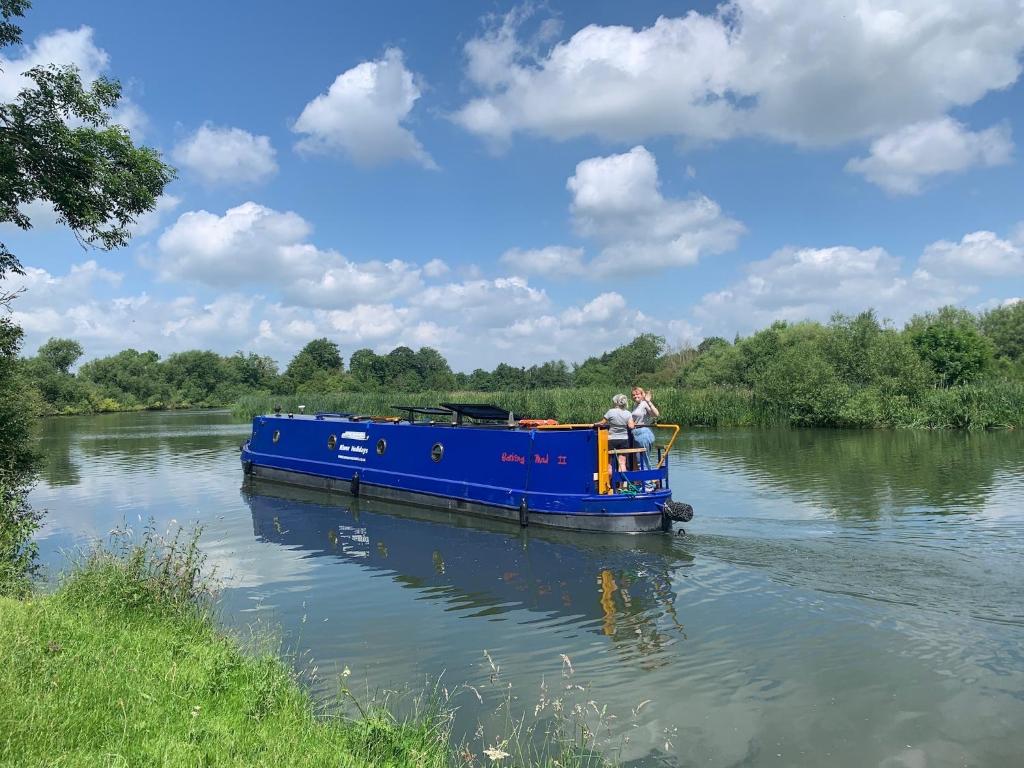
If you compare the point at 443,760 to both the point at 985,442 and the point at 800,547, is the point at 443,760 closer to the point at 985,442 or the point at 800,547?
the point at 800,547

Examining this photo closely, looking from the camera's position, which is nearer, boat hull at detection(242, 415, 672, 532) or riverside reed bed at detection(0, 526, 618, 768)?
riverside reed bed at detection(0, 526, 618, 768)

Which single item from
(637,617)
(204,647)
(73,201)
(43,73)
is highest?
(43,73)

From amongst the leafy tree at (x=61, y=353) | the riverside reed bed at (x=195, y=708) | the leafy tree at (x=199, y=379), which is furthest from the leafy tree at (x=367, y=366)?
the riverside reed bed at (x=195, y=708)

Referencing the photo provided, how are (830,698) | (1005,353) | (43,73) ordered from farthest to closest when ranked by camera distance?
(1005,353) → (43,73) → (830,698)

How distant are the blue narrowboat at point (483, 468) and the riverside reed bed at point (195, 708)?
534cm

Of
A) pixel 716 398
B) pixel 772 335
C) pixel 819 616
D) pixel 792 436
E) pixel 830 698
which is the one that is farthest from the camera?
pixel 772 335

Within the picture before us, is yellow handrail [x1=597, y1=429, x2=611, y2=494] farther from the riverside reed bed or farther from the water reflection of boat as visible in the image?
the riverside reed bed

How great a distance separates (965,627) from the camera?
6.65m

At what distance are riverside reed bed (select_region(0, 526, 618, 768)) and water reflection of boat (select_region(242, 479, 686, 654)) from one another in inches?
72.2

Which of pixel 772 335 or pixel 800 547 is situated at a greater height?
pixel 772 335

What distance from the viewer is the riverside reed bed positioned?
364cm

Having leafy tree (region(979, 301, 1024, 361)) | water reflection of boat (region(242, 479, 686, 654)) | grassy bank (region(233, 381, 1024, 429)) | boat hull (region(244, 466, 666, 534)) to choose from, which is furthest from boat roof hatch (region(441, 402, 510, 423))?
leafy tree (region(979, 301, 1024, 361))

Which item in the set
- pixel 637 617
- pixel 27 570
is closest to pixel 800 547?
pixel 637 617

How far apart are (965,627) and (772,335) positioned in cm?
5708
